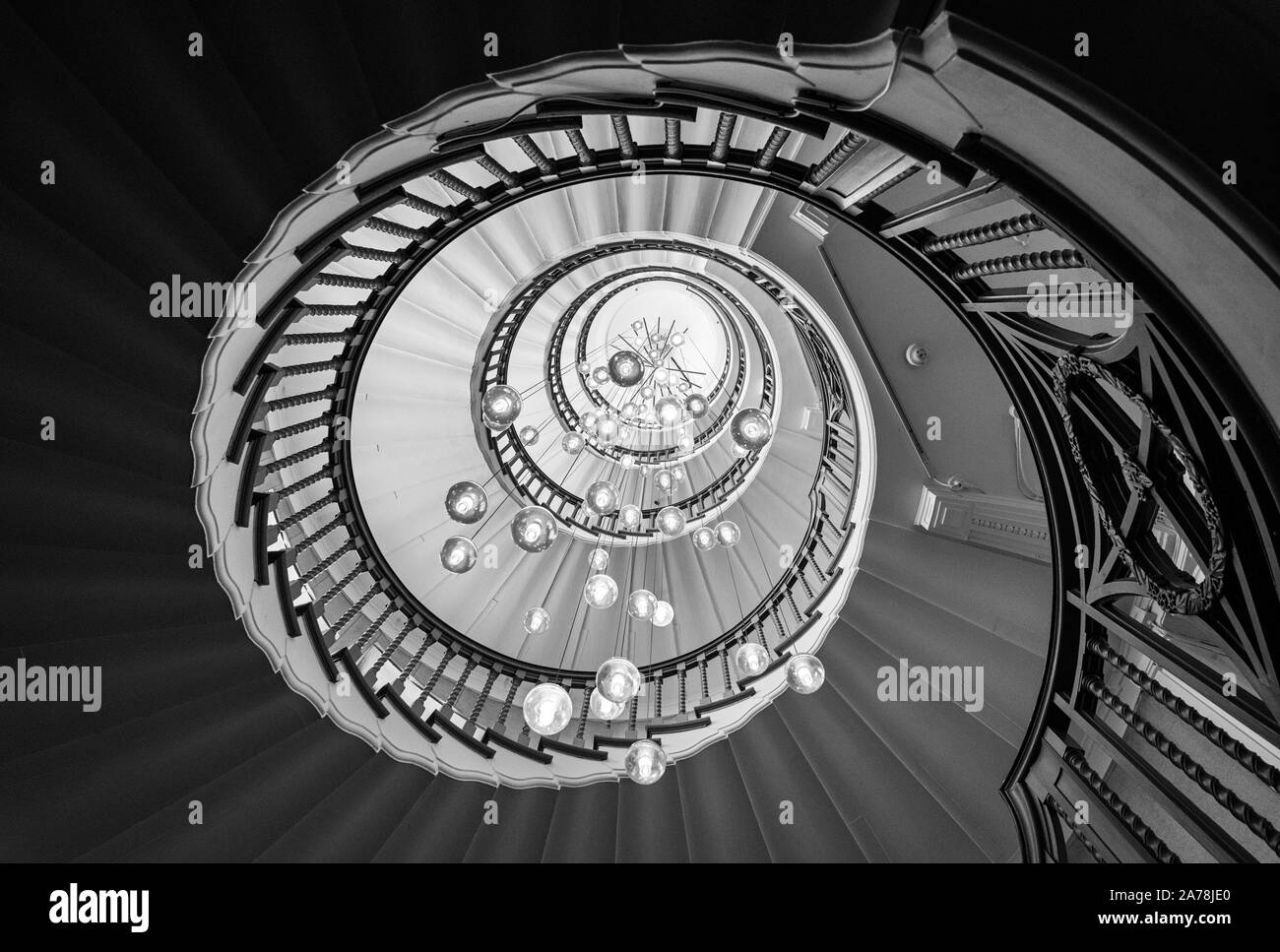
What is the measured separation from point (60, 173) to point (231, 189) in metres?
0.53

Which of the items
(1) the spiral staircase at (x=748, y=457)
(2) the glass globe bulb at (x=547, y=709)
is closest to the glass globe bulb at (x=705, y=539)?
(1) the spiral staircase at (x=748, y=457)

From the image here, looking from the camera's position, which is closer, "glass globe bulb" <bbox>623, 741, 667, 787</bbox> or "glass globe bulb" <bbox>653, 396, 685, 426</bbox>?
"glass globe bulb" <bbox>623, 741, 667, 787</bbox>

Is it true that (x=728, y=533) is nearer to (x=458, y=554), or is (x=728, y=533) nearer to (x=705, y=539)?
(x=705, y=539)

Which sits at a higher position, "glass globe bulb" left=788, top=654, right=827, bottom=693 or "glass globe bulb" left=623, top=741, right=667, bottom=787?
"glass globe bulb" left=788, top=654, right=827, bottom=693

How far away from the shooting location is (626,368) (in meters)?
4.68

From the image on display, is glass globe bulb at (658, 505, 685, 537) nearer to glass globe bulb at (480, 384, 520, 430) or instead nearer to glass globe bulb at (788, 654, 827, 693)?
glass globe bulb at (480, 384, 520, 430)

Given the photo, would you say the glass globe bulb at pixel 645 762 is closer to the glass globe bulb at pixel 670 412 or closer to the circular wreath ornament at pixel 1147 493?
the circular wreath ornament at pixel 1147 493

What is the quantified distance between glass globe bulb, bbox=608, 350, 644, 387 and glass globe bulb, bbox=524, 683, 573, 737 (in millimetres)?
2420

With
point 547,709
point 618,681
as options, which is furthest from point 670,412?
point 547,709

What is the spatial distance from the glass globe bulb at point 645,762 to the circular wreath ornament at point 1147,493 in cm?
227

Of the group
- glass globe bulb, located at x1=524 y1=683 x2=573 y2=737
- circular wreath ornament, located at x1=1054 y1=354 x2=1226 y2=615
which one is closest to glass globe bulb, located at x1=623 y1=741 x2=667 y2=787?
glass globe bulb, located at x1=524 y1=683 x2=573 y2=737

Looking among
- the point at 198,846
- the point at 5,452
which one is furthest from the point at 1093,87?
the point at 198,846

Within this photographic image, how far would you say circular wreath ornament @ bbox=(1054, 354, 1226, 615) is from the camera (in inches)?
84.8
